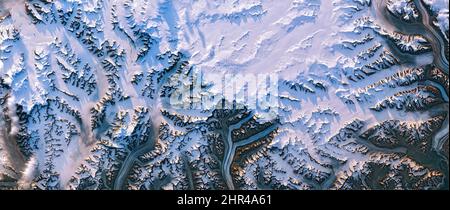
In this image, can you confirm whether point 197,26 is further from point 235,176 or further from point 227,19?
point 235,176

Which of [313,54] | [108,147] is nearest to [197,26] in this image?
[313,54]

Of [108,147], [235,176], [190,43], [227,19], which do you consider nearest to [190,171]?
[235,176]

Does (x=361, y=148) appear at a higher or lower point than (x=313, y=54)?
lower
